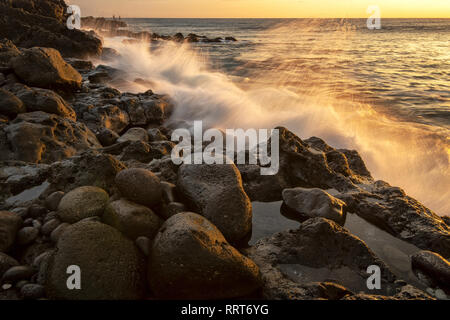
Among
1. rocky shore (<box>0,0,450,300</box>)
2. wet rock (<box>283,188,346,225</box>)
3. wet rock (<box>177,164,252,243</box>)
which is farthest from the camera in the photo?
wet rock (<box>283,188,346,225</box>)

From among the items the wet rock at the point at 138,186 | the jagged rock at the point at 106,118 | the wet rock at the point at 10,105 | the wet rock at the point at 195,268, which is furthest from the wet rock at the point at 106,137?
the wet rock at the point at 195,268

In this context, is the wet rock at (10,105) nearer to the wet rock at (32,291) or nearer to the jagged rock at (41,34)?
the wet rock at (32,291)

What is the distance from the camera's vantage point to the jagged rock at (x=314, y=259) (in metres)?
2.30

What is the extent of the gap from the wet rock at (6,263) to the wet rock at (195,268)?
40.7 inches

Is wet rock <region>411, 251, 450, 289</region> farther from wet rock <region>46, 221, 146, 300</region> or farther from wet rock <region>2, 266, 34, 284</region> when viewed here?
wet rock <region>2, 266, 34, 284</region>

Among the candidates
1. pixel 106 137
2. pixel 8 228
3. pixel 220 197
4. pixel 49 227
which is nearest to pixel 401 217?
pixel 220 197

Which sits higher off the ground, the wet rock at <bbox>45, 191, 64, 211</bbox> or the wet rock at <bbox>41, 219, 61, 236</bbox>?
the wet rock at <bbox>45, 191, 64, 211</bbox>

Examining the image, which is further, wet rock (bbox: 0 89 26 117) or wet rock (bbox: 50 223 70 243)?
wet rock (bbox: 0 89 26 117)

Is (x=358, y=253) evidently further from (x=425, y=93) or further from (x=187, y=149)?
(x=425, y=93)

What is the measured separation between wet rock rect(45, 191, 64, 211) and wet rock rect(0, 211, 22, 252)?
0.87 feet

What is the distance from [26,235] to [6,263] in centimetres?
31

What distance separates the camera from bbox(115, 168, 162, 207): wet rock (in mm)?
2568

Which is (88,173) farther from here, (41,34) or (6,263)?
(41,34)

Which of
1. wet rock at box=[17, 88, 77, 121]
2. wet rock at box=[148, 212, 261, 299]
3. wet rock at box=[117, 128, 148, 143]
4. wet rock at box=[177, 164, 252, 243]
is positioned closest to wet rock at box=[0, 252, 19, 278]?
wet rock at box=[148, 212, 261, 299]
